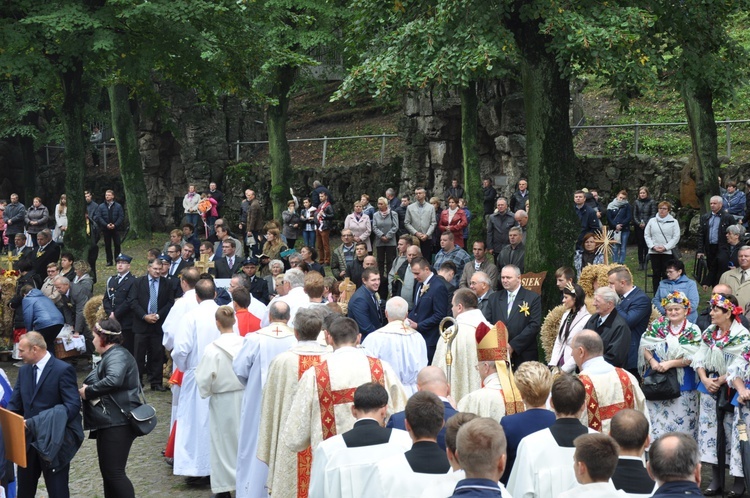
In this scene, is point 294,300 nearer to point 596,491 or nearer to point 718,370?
point 718,370

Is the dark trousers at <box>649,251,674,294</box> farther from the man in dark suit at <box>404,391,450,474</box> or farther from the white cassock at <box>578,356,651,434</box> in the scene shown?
the man in dark suit at <box>404,391,450,474</box>

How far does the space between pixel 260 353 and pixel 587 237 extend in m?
8.37

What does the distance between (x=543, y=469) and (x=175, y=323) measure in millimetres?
6649

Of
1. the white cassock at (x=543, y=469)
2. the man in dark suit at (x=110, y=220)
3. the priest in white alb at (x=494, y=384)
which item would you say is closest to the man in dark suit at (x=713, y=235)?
the priest in white alb at (x=494, y=384)

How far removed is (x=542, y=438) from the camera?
6273mm

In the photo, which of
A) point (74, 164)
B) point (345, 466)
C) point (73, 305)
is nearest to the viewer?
point (345, 466)

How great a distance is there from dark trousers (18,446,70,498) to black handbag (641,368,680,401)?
17.7ft

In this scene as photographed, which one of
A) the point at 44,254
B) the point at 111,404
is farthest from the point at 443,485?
→ the point at 44,254

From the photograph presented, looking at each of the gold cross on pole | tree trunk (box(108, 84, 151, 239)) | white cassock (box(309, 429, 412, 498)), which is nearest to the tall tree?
the gold cross on pole

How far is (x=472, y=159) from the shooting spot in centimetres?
2509

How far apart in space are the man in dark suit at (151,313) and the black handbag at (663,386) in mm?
7434

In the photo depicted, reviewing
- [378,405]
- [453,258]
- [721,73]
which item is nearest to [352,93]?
[453,258]

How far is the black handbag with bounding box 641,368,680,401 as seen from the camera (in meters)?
9.89

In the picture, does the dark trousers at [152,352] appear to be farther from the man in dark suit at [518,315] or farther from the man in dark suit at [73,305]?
the man in dark suit at [518,315]
